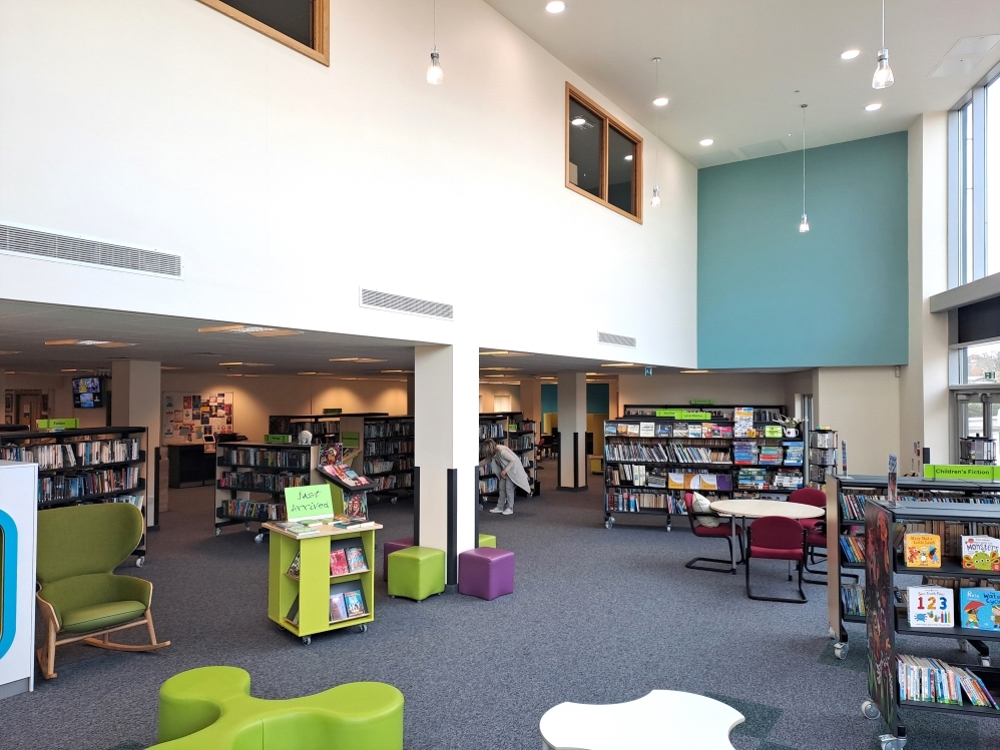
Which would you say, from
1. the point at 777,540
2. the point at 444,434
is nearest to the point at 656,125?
the point at 444,434

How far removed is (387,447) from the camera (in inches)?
536


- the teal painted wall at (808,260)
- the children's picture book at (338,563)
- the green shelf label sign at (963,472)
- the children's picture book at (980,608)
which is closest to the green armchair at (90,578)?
the children's picture book at (338,563)

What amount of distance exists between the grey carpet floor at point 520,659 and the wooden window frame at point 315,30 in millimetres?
4913

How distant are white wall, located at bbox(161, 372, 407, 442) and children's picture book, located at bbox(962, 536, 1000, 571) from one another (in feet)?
52.7

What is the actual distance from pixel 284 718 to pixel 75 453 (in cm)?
618

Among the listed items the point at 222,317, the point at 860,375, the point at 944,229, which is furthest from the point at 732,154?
the point at 222,317

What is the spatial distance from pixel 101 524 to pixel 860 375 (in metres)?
12.4

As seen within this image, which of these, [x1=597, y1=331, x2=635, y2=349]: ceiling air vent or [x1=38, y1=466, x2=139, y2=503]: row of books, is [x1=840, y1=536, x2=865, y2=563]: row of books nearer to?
[x1=597, y1=331, x2=635, y2=349]: ceiling air vent

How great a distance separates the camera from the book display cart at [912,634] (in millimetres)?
3932

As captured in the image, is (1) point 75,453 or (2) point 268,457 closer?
(1) point 75,453

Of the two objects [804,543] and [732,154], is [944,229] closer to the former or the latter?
[732,154]

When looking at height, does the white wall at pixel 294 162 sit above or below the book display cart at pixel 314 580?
above

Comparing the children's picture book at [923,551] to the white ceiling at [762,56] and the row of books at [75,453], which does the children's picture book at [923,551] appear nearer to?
Result: the white ceiling at [762,56]

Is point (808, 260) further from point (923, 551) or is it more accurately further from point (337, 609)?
point (337, 609)
